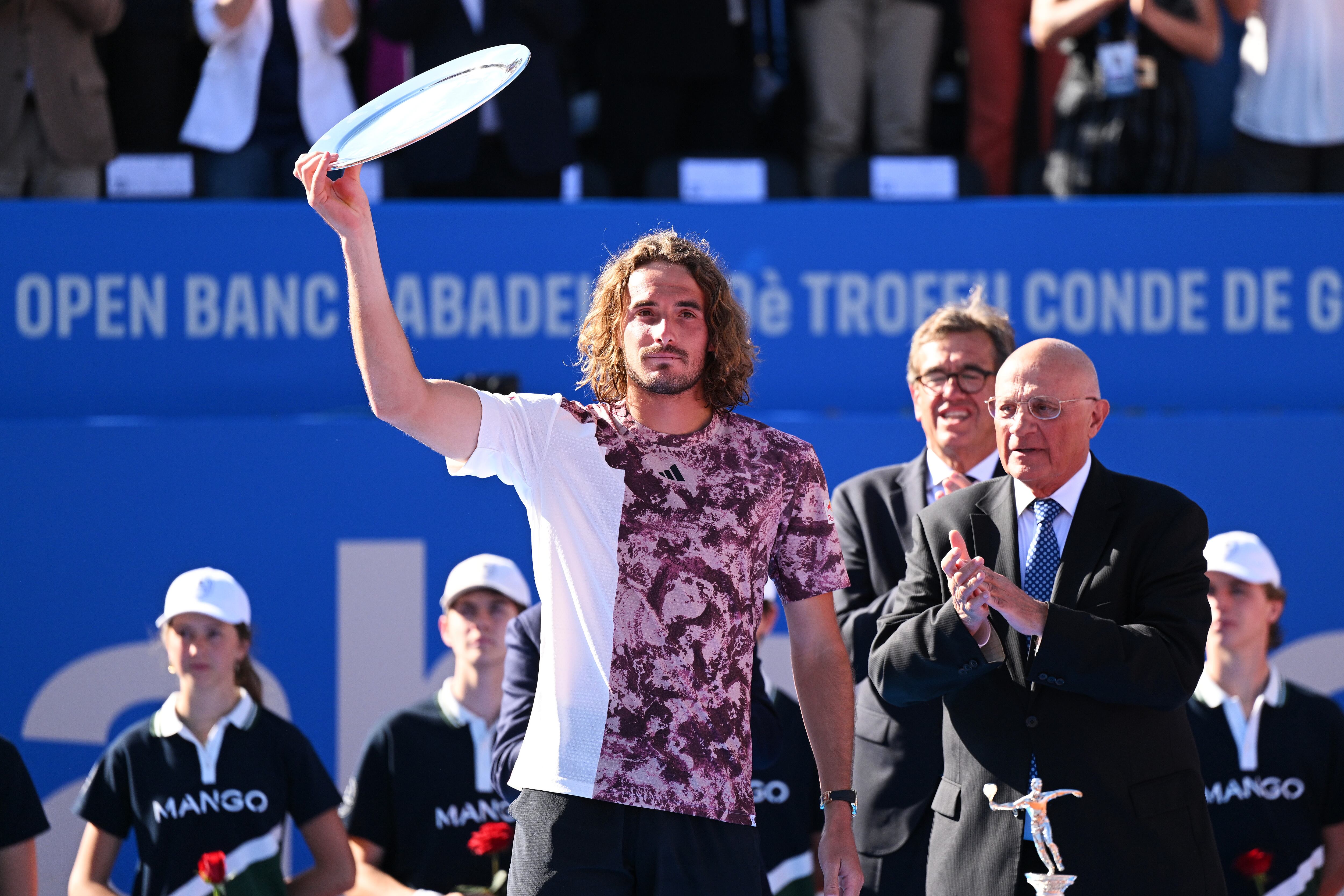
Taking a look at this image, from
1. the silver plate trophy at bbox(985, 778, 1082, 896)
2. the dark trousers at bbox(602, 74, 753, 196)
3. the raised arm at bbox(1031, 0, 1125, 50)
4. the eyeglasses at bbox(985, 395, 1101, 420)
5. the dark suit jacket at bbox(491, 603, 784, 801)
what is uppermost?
the raised arm at bbox(1031, 0, 1125, 50)

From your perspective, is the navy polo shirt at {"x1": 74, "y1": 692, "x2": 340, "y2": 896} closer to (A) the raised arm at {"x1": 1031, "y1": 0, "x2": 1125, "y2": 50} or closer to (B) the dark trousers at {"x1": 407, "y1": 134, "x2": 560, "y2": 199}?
(B) the dark trousers at {"x1": 407, "y1": 134, "x2": 560, "y2": 199}

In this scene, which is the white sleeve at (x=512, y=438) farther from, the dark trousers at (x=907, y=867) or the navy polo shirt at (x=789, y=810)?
the navy polo shirt at (x=789, y=810)

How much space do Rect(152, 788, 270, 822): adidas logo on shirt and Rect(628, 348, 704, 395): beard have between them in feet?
6.62

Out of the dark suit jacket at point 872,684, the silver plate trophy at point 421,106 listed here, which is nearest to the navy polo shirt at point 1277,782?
the dark suit jacket at point 872,684

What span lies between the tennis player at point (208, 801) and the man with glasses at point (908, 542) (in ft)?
4.77

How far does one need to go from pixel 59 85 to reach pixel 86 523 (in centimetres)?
176

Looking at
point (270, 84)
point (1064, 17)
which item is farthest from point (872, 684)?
point (270, 84)

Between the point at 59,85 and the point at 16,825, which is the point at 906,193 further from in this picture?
the point at 16,825

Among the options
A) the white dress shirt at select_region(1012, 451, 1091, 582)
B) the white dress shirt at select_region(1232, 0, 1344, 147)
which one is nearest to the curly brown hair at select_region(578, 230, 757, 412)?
the white dress shirt at select_region(1012, 451, 1091, 582)

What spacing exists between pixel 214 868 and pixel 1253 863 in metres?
2.47

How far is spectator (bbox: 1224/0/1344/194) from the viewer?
5672 millimetres

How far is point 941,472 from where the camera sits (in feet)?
10.7

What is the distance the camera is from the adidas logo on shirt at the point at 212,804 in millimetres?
3785

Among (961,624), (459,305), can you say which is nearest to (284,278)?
(459,305)
